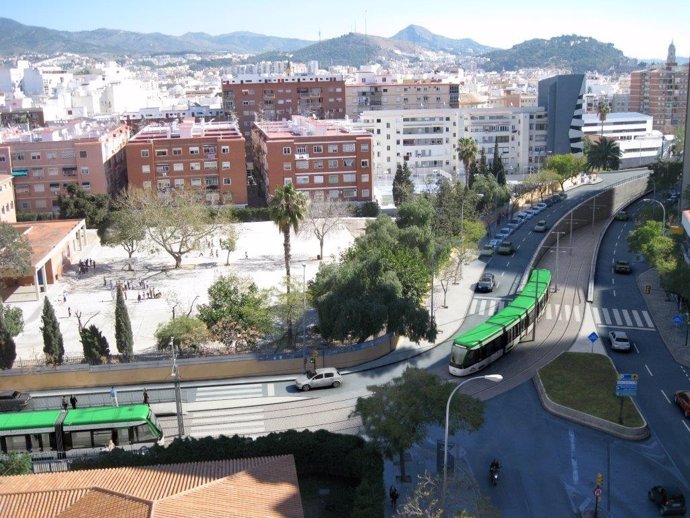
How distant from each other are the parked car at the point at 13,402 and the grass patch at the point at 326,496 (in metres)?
14.4

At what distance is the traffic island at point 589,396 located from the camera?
103 ft

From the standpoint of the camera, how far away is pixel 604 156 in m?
101

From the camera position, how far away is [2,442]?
98.3 ft

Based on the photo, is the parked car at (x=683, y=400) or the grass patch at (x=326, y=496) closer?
the grass patch at (x=326, y=496)

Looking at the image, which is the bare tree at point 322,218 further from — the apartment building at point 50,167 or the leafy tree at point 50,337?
the leafy tree at point 50,337

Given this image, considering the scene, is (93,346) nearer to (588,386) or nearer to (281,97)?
(588,386)

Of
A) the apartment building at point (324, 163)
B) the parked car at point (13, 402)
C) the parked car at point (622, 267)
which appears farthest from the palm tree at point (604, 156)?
the parked car at point (13, 402)

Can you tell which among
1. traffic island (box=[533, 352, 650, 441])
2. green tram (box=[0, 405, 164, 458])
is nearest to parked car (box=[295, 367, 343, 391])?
green tram (box=[0, 405, 164, 458])

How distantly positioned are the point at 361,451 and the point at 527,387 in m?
12.4

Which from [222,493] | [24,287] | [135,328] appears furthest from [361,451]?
[24,287]

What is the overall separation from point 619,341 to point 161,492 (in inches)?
1080

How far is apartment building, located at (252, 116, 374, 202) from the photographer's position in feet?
278

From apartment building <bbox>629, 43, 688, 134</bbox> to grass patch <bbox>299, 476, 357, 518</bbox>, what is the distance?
171 meters

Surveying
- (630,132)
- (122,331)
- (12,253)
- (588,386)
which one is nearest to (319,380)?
(122,331)
